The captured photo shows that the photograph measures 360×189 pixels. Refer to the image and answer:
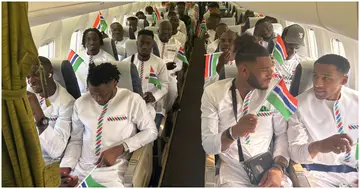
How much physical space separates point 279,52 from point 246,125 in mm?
474

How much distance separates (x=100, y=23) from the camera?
3.64 m

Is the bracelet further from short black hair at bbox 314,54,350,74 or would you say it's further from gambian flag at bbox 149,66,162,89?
gambian flag at bbox 149,66,162,89

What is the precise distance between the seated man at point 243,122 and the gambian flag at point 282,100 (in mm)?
72

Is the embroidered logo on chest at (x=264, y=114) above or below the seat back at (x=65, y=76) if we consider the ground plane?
below

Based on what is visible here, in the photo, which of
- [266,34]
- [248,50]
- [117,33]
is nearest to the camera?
[248,50]

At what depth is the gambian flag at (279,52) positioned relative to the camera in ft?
6.59

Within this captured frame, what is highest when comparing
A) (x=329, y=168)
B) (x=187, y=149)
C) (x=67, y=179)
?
(x=329, y=168)

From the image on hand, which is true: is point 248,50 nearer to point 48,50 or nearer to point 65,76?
point 65,76

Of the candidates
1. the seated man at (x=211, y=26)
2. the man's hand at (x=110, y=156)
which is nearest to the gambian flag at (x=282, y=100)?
the man's hand at (x=110, y=156)

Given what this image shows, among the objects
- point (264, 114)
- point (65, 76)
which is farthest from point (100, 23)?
point (264, 114)

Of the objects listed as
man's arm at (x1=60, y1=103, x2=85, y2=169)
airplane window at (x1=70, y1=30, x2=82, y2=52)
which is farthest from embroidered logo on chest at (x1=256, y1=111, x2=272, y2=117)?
airplane window at (x1=70, y1=30, x2=82, y2=52)

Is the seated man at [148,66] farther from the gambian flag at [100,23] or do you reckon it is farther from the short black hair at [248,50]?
the short black hair at [248,50]

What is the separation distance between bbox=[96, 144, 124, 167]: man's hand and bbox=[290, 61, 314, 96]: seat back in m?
1.12

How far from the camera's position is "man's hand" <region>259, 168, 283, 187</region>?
6.24 ft
